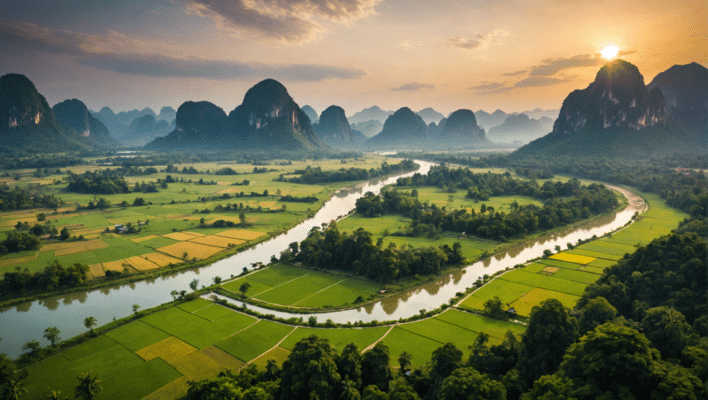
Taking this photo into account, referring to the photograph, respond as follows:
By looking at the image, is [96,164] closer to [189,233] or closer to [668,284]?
[189,233]

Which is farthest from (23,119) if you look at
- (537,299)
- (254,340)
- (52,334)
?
(537,299)

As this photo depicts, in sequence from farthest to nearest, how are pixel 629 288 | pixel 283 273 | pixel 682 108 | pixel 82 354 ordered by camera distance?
pixel 682 108 → pixel 283 273 → pixel 629 288 → pixel 82 354

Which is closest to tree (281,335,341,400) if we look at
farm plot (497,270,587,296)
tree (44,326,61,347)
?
tree (44,326,61,347)

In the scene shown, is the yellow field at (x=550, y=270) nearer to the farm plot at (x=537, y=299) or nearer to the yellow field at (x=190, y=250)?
the farm plot at (x=537, y=299)

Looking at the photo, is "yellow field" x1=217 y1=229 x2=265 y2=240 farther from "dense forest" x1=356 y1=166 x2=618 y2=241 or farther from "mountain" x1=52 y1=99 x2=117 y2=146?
"mountain" x1=52 y1=99 x2=117 y2=146

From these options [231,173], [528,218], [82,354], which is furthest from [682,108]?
[82,354]

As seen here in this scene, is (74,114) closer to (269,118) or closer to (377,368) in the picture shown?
(269,118)
